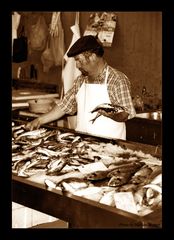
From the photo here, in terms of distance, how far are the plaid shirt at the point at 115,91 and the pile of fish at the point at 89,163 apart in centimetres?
74

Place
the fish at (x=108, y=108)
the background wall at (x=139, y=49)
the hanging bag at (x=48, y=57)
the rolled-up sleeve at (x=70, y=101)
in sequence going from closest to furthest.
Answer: the fish at (x=108, y=108), the rolled-up sleeve at (x=70, y=101), the background wall at (x=139, y=49), the hanging bag at (x=48, y=57)

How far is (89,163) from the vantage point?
2877mm

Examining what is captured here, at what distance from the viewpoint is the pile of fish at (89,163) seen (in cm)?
229

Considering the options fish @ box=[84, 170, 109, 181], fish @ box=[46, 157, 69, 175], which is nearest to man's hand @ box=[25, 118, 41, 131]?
fish @ box=[46, 157, 69, 175]

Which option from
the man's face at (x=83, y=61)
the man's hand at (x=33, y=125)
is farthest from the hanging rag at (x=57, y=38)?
the man's hand at (x=33, y=125)

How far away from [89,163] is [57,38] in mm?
4636

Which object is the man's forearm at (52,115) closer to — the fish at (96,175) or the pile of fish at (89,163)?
the pile of fish at (89,163)

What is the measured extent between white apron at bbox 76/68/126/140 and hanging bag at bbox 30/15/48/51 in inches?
122

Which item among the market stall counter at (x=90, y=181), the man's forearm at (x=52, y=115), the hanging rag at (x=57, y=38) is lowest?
the market stall counter at (x=90, y=181)

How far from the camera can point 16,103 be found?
6.55 meters

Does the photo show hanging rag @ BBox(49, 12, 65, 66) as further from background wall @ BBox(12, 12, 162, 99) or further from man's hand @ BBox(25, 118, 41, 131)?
man's hand @ BBox(25, 118, 41, 131)
